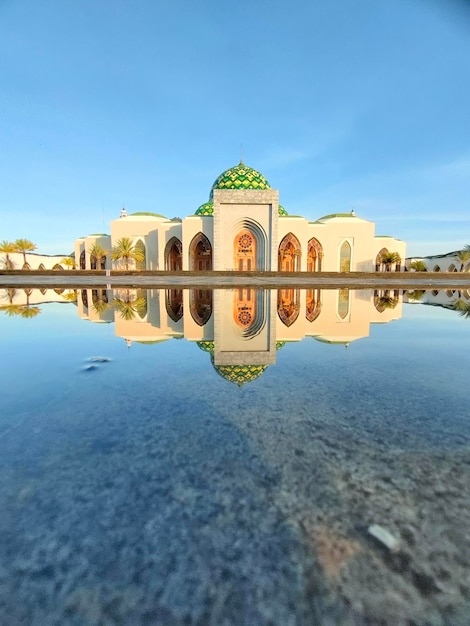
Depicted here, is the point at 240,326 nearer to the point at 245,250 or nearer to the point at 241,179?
the point at 245,250

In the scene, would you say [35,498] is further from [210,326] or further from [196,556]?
[210,326]

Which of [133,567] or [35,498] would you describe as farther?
[35,498]

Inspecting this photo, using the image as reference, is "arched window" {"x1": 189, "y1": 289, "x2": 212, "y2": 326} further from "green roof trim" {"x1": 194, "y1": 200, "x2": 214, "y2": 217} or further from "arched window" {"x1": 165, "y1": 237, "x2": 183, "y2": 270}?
"green roof trim" {"x1": 194, "y1": 200, "x2": 214, "y2": 217}

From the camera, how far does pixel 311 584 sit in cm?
104

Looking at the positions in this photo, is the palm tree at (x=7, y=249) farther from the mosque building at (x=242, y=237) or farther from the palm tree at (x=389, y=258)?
the palm tree at (x=389, y=258)

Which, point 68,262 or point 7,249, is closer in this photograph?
point 7,249

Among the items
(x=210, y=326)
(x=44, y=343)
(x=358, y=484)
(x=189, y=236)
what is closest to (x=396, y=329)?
(x=210, y=326)

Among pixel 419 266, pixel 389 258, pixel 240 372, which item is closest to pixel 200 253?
pixel 389 258

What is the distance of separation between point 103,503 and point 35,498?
0.33 metres

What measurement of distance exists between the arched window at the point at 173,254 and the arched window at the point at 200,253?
182 centimetres

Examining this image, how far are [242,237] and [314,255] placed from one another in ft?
26.6

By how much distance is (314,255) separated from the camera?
30.3 meters

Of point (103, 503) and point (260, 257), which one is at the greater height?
point (260, 257)

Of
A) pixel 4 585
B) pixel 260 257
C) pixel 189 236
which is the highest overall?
pixel 189 236
